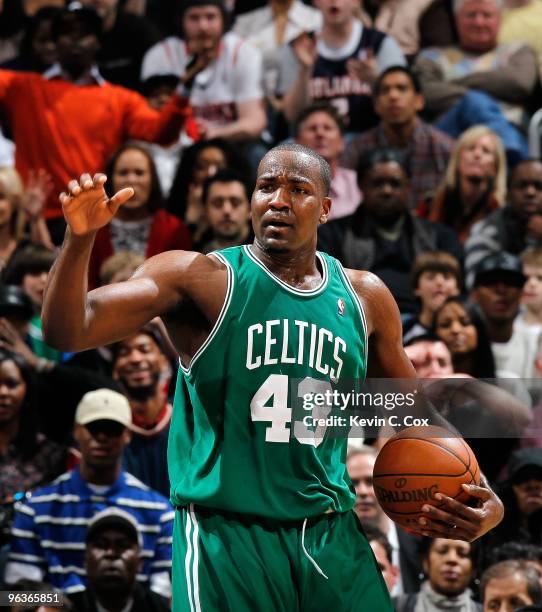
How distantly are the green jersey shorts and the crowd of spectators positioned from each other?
0.62 metres

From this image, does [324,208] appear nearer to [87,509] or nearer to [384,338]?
[384,338]

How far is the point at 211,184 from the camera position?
25.0 feet

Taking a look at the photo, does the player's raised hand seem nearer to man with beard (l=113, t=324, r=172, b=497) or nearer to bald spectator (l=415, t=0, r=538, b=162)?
man with beard (l=113, t=324, r=172, b=497)

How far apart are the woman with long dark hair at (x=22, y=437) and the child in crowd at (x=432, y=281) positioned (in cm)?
219

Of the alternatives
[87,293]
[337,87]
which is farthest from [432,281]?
[87,293]

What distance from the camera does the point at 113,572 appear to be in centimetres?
538

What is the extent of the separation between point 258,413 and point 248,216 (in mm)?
4243

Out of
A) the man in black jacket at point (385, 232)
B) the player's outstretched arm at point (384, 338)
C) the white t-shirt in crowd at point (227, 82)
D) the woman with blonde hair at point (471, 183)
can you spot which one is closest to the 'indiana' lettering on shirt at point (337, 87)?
the white t-shirt in crowd at point (227, 82)

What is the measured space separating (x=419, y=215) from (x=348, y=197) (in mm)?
506

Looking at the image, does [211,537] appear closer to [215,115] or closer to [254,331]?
[254,331]

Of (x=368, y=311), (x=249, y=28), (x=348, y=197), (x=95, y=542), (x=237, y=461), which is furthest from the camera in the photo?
(x=249, y=28)

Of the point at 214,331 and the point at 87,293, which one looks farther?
the point at 214,331

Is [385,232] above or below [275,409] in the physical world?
above

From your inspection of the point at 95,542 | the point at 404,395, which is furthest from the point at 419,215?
the point at 404,395
